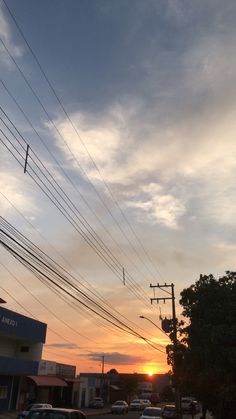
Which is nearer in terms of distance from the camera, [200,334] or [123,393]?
[200,334]

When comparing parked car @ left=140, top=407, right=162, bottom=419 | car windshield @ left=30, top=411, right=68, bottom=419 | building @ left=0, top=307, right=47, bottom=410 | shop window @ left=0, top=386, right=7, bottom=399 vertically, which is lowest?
car windshield @ left=30, top=411, right=68, bottom=419

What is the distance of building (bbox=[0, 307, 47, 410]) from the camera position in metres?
38.7

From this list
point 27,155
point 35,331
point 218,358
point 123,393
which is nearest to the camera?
point 27,155

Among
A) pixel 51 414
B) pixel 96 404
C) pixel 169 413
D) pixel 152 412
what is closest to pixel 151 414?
pixel 152 412

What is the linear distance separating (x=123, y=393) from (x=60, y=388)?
36.1 m

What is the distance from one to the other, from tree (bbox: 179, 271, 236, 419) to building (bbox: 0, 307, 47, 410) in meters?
17.5

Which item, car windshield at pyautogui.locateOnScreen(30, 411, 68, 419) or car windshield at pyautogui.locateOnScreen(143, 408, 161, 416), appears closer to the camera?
car windshield at pyautogui.locateOnScreen(30, 411, 68, 419)

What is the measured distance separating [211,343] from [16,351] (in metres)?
27.1

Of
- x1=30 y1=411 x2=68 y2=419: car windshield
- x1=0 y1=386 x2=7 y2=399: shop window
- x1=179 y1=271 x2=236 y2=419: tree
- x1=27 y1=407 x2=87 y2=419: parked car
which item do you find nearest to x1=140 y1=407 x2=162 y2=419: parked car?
x1=179 y1=271 x2=236 y2=419: tree

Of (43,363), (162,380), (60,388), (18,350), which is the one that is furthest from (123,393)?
(162,380)

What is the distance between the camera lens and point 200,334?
82.5ft

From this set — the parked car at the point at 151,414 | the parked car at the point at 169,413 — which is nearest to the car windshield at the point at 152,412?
the parked car at the point at 151,414

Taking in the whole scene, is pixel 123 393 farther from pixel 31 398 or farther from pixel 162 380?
pixel 162 380

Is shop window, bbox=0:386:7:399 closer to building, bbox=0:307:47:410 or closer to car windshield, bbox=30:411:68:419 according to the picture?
building, bbox=0:307:47:410
